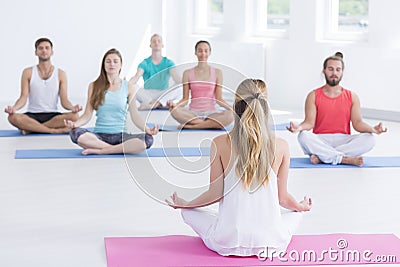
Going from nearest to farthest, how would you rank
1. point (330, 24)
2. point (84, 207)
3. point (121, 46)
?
point (84, 207) < point (330, 24) < point (121, 46)

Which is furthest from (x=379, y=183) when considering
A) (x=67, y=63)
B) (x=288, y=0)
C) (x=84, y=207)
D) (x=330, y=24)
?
(x=67, y=63)

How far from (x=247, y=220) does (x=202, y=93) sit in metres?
4.62

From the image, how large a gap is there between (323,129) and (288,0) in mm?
4399

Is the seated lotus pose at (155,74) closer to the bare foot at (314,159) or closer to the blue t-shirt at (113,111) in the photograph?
the blue t-shirt at (113,111)

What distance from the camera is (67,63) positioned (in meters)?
11.1

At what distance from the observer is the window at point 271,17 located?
35.0 ft

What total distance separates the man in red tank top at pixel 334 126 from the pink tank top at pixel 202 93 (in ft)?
5.79

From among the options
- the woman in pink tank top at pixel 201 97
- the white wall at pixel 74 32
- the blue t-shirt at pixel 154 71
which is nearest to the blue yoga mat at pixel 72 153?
the woman in pink tank top at pixel 201 97

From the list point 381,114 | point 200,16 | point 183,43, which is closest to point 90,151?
point 381,114

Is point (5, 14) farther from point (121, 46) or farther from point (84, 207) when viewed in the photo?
point (84, 207)

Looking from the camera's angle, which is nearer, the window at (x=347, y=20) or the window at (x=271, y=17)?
the window at (x=347, y=20)

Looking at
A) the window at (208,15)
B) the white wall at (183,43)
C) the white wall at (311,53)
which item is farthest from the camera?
the window at (208,15)

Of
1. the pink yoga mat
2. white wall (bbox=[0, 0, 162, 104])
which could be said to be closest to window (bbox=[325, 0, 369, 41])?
white wall (bbox=[0, 0, 162, 104])

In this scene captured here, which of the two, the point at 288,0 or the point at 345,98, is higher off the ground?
the point at 288,0
